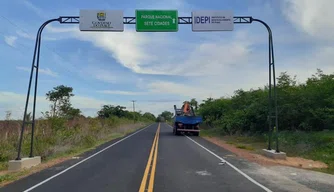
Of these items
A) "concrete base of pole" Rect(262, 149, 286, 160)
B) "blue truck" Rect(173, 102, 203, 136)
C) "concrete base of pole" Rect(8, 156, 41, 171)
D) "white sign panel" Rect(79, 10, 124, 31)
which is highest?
"white sign panel" Rect(79, 10, 124, 31)

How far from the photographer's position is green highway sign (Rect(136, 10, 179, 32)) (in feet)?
48.9

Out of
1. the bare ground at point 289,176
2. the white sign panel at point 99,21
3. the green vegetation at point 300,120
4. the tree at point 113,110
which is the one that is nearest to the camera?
the bare ground at point 289,176

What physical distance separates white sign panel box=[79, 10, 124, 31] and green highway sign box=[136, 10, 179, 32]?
34.2 inches

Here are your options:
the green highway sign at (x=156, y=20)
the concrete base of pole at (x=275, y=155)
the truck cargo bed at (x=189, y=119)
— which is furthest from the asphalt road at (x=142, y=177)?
the truck cargo bed at (x=189, y=119)

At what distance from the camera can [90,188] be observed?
29.0 feet

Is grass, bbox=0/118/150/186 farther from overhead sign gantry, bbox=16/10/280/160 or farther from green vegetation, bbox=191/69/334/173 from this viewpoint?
green vegetation, bbox=191/69/334/173

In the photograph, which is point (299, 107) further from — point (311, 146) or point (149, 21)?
point (149, 21)

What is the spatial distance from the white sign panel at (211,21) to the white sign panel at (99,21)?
10.6 feet

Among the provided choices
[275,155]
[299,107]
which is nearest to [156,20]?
[275,155]

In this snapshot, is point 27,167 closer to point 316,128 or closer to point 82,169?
point 82,169

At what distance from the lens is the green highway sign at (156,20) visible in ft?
48.9

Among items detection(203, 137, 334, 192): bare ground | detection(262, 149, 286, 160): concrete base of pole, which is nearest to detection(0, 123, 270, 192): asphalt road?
detection(203, 137, 334, 192): bare ground

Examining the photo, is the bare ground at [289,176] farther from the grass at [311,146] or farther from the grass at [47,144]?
the grass at [47,144]

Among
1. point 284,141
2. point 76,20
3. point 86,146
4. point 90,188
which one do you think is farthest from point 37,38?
point 284,141
